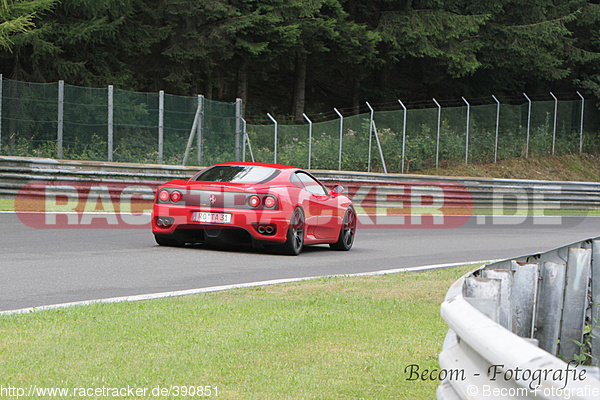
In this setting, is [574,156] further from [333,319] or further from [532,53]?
[333,319]

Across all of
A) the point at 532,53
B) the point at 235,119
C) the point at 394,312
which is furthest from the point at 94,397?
the point at 532,53

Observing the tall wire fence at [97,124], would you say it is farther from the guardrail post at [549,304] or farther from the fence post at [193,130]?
the guardrail post at [549,304]

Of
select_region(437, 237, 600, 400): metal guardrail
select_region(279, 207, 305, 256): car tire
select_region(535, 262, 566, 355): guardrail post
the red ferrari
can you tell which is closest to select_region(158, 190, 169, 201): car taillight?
the red ferrari

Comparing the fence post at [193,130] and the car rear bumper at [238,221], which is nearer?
the car rear bumper at [238,221]

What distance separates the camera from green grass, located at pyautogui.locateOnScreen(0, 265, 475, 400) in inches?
162

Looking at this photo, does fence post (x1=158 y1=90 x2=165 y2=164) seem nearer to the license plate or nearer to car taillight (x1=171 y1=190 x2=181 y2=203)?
car taillight (x1=171 y1=190 x2=181 y2=203)

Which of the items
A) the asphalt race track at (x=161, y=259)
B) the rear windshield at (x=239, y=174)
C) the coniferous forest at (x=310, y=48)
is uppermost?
the coniferous forest at (x=310, y=48)

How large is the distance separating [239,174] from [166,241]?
1.42 metres

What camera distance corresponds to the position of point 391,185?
22.2m

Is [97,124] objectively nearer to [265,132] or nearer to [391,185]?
[265,132]

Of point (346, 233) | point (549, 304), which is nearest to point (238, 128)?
point (346, 233)

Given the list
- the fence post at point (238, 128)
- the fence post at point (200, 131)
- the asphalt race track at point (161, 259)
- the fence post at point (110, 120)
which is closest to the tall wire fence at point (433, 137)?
the fence post at point (238, 128)

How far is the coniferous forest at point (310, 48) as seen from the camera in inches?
1140

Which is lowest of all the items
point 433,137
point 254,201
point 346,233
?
point 346,233
